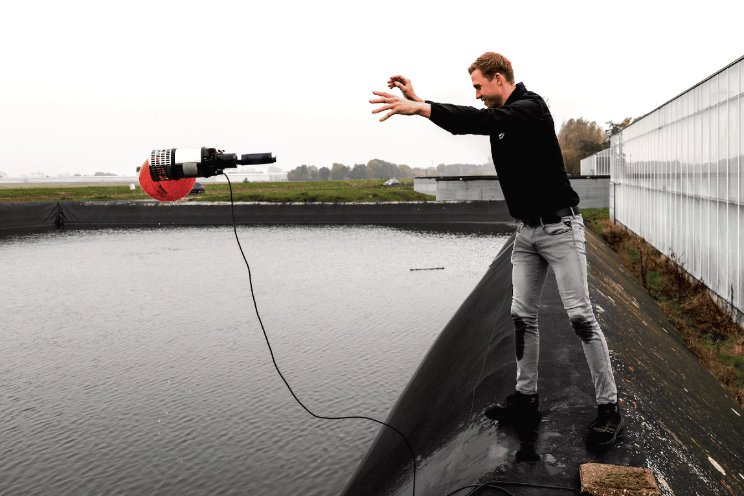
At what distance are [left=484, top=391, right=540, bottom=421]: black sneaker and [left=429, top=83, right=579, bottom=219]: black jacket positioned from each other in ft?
4.36

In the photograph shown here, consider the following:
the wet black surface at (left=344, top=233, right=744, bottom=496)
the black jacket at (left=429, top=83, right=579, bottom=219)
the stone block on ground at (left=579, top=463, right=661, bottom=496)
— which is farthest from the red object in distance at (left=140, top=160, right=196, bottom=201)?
the stone block on ground at (left=579, top=463, right=661, bottom=496)

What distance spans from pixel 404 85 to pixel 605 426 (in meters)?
2.57

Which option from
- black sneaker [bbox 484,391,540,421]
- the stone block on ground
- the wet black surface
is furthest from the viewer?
black sneaker [bbox 484,391,540,421]

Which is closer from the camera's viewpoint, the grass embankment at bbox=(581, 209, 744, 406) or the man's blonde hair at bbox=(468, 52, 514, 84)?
the man's blonde hair at bbox=(468, 52, 514, 84)

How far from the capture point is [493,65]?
4664 mm

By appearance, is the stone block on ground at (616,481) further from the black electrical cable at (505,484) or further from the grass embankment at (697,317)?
the grass embankment at (697,317)

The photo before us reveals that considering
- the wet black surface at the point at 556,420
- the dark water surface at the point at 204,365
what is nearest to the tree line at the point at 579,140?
the dark water surface at the point at 204,365

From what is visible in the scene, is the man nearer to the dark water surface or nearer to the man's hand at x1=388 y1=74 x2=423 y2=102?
the man's hand at x1=388 y1=74 x2=423 y2=102

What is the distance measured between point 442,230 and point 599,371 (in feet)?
116

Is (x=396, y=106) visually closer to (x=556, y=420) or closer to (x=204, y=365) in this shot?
(x=556, y=420)

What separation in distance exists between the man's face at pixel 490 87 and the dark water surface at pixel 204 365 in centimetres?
475

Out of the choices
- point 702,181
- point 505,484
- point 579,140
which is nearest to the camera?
point 505,484

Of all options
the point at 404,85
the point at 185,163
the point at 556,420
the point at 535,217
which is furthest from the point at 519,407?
the point at 185,163

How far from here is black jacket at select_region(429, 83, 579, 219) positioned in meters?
4.44
